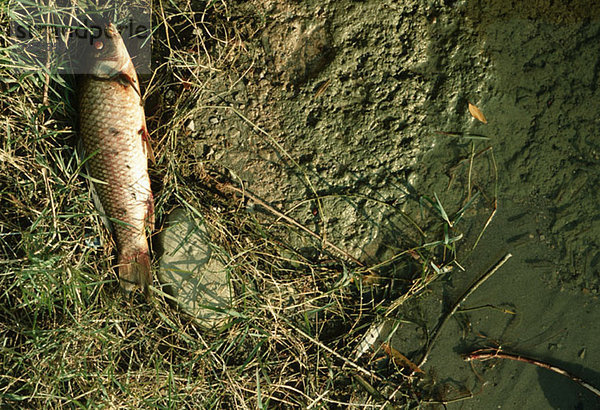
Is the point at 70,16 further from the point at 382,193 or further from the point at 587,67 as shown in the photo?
the point at 587,67

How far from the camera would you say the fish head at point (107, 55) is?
2.64 m

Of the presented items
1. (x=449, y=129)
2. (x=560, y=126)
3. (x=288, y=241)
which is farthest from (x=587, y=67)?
(x=288, y=241)

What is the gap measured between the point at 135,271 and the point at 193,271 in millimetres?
319

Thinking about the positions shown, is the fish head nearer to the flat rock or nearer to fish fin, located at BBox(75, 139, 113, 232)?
fish fin, located at BBox(75, 139, 113, 232)

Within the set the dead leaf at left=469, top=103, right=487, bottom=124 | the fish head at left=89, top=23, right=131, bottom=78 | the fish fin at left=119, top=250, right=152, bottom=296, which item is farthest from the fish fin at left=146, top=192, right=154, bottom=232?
the dead leaf at left=469, top=103, right=487, bottom=124

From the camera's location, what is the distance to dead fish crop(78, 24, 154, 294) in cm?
266

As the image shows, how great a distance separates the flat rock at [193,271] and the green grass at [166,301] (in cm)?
7

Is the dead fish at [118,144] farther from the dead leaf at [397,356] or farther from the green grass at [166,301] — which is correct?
the dead leaf at [397,356]

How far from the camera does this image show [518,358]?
2869 mm

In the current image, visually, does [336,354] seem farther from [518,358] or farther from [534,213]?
[534,213]

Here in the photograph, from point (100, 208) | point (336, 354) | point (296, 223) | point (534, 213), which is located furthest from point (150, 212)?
point (534, 213)

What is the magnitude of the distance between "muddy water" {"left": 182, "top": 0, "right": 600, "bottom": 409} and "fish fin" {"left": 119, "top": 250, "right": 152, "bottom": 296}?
2.22 feet

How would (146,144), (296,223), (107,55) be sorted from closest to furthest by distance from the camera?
(107,55)
(146,144)
(296,223)

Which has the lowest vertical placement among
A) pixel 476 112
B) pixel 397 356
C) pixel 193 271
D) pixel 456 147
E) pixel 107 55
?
pixel 397 356
